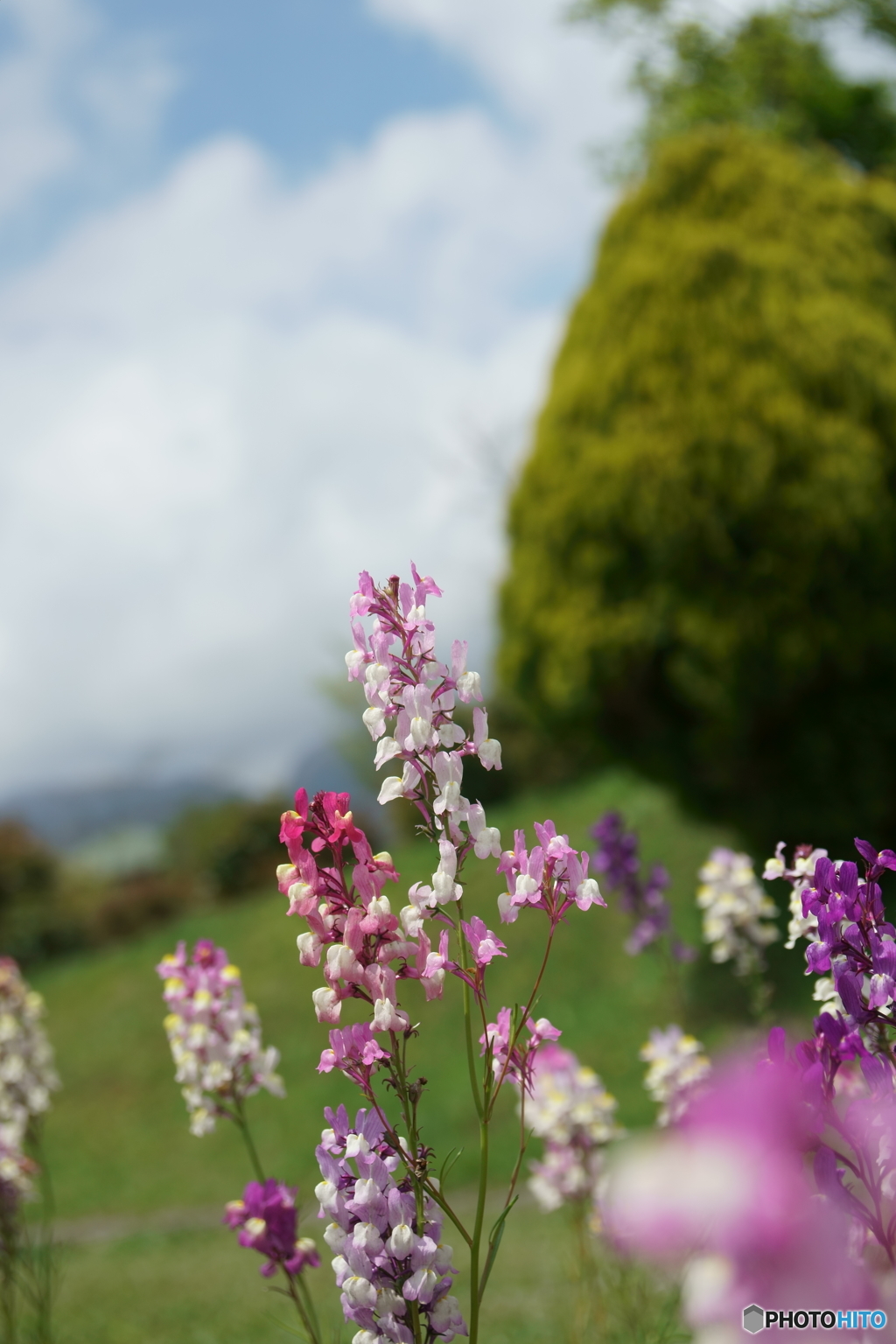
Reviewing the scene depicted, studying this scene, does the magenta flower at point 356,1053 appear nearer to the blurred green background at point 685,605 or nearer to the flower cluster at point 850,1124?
the flower cluster at point 850,1124

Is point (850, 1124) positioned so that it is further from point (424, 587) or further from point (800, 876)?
point (424, 587)

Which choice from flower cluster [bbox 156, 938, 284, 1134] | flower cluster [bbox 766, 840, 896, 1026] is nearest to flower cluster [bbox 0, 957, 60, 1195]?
flower cluster [bbox 156, 938, 284, 1134]

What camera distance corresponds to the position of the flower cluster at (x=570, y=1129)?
3.76 m

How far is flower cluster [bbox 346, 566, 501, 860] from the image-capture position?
5.66ft

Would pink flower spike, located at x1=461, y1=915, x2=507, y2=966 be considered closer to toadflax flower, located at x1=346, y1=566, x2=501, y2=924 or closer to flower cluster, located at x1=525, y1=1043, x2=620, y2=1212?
toadflax flower, located at x1=346, y1=566, x2=501, y2=924

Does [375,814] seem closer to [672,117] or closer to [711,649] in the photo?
[672,117]

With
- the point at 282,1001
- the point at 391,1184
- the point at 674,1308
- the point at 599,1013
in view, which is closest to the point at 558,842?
the point at 391,1184

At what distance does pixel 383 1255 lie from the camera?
1.68m

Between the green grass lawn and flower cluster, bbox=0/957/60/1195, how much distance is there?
4.26 feet

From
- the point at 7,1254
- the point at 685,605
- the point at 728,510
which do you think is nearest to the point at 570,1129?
the point at 7,1254

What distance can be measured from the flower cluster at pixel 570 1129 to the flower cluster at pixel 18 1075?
1.89 meters
